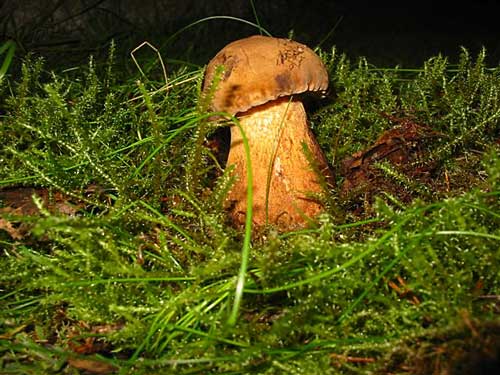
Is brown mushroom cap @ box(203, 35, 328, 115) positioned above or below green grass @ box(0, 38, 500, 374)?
above

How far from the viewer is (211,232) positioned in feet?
3.27

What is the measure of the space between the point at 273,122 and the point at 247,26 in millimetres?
3101

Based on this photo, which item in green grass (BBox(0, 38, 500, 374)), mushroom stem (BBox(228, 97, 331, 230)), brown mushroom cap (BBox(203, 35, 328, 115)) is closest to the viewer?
green grass (BBox(0, 38, 500, 374))

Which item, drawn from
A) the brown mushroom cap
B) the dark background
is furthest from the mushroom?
the dark background

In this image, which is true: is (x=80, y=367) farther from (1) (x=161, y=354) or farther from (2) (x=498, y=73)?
(2) (x=498, y=73)

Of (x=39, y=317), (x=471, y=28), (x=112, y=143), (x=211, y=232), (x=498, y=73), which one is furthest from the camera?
(x=471, y=28)

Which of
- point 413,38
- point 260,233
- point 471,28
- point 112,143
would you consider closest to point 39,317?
point 260,233

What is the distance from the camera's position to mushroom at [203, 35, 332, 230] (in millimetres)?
1018

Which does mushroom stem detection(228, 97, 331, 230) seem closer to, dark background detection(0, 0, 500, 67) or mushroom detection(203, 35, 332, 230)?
mushroom detection(203, 35, 332, 230)

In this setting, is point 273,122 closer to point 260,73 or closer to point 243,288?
point 260,73

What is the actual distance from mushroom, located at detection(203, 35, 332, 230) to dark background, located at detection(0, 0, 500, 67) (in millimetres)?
1436

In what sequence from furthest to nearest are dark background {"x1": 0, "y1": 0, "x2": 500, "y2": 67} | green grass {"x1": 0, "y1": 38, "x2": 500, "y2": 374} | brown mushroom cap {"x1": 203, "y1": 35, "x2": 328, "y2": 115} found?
1. dark background {"x1": 0, "y1": 0, "x2": 500, "y2": 67}
2. brown mushroom cap {"x1": 203, "y1": 35, "x2": 328, "y2": 115}
3. green grass {"x1": 0, "y1": 38, "x2": 500, "y2": 374}

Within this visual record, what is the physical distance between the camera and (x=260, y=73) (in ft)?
3.28

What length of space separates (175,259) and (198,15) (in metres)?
3.22
